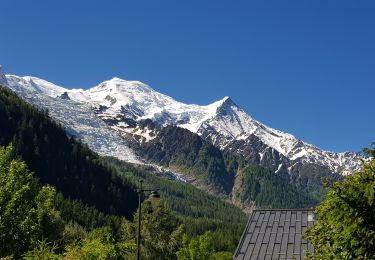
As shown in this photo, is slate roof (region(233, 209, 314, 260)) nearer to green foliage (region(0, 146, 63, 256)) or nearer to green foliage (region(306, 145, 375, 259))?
green foliage (region(0, 146, 63, 256))

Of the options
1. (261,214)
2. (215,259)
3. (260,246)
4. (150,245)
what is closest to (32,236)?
(260,246)

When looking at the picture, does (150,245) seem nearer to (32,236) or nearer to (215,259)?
(215,259)

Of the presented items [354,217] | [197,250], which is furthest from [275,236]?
[197,250]

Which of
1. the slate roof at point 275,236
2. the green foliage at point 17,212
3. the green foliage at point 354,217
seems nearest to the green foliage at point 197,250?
the slate roof at point 275,236

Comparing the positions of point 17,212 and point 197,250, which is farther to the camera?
point 197,250

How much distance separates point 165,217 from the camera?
8519 cm

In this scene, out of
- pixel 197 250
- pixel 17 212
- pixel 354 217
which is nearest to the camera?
pixel 354 217

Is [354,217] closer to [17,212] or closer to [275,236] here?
[17,212]

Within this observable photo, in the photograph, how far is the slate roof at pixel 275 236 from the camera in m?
41.1

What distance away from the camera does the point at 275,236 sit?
44.1m

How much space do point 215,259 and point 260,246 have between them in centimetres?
5369

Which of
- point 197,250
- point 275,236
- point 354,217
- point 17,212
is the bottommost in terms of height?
point 17,212

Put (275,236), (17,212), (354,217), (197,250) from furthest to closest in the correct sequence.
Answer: (197,250), (275,236), (17,212), (354,217)

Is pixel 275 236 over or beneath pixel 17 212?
over
